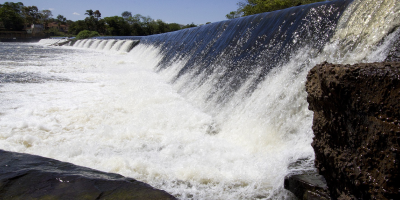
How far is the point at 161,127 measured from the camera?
4.49 meters

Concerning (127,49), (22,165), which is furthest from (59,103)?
(127,49)

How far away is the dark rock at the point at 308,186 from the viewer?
2000 millimetres

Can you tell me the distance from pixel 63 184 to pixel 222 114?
304cm

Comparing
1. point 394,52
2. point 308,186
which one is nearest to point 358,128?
point 308,186

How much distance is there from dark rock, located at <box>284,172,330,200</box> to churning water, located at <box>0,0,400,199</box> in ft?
0.62

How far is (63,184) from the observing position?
6.83 feet

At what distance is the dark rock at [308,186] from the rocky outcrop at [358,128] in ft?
0.17

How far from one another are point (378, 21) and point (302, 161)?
249cm

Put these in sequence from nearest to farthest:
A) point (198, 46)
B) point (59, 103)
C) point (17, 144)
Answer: point (17, 144)
point (59, 103)
point (198, 46)

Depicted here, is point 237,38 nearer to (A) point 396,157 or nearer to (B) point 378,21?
(B) point 378,21

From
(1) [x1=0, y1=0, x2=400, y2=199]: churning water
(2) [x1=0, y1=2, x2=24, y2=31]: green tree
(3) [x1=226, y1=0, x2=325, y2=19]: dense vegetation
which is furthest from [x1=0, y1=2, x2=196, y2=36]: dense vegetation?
(1) [x1=0, y1=0, x2=400, y2=199]: churning water

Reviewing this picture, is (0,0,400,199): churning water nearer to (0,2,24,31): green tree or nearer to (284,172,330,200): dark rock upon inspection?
(284,172,330,200): dark rock

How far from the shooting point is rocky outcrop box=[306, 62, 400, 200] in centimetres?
149

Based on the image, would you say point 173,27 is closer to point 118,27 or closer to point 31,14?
point 118,27
